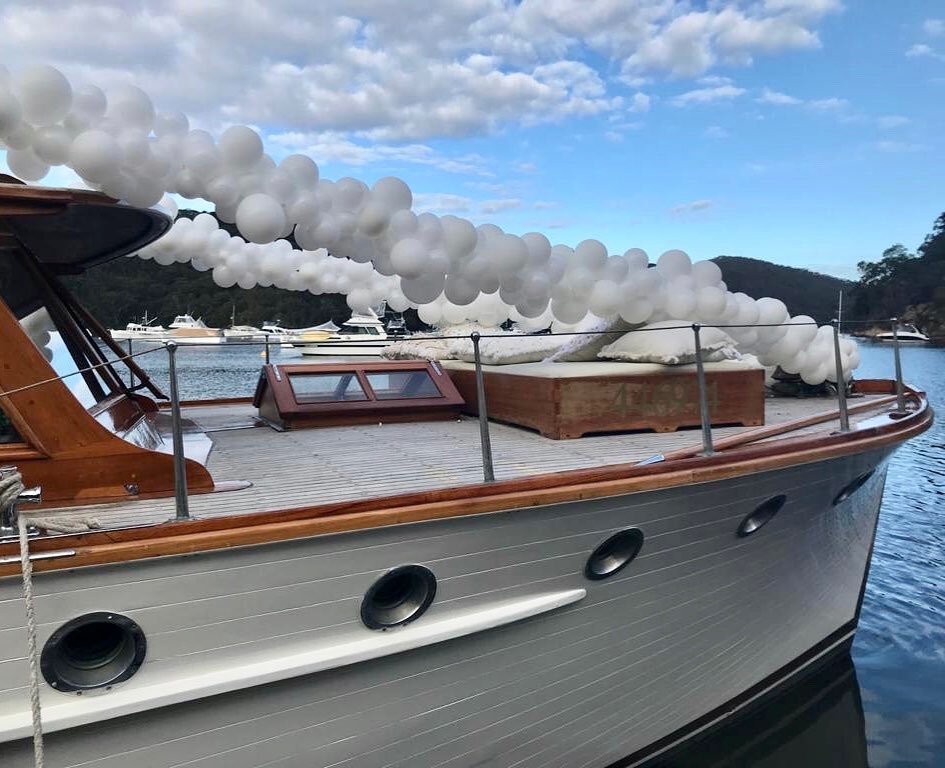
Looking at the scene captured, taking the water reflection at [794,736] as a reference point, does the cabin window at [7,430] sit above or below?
above

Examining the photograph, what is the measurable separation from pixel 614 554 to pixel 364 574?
1.64m

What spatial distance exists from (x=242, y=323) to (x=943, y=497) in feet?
141

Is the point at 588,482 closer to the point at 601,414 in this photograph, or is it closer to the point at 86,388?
the point at 601,414

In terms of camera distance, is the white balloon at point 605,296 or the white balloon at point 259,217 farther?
the white balloon at point 605,296

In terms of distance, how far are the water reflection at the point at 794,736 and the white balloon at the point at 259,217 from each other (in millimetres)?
4679

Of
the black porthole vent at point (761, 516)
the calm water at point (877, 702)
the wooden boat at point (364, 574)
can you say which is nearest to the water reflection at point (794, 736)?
the calm water at point (877, 702)

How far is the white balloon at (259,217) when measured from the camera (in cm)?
495

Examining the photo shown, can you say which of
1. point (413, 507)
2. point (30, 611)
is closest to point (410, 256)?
point (413, 507)

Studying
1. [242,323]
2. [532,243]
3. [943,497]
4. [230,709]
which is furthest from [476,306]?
[242,323]

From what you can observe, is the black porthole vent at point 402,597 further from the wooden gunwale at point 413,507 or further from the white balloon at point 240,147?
the white balloon at point 240,147

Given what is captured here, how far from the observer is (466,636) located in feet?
13.1

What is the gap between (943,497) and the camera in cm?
1373

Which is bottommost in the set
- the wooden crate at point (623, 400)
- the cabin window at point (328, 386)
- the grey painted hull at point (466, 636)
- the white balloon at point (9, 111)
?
the grey painted hull at point (466, 636)

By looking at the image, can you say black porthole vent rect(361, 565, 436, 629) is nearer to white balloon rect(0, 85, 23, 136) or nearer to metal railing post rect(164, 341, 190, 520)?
metal railing post rect(164, 341, 190, 520)
